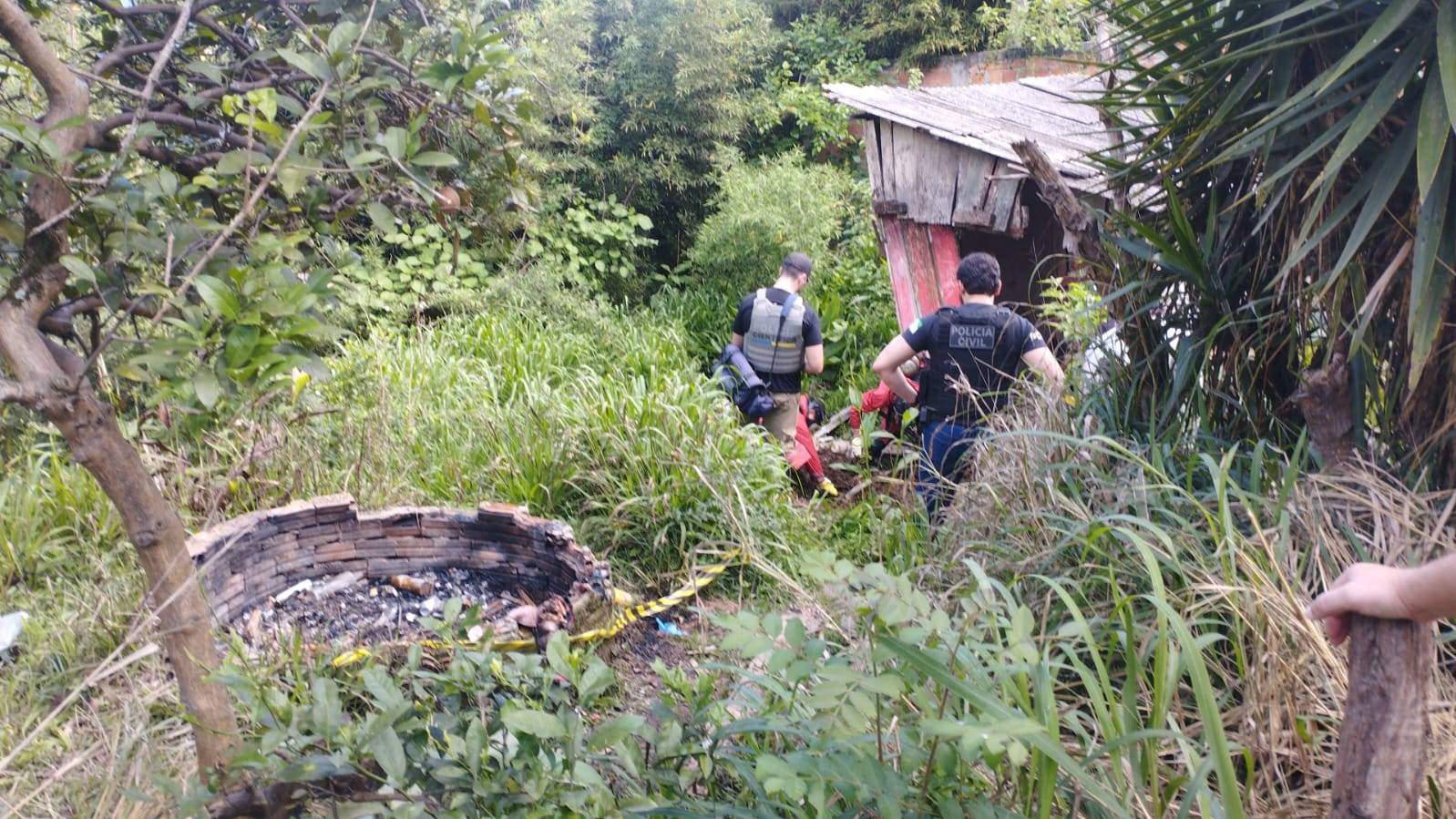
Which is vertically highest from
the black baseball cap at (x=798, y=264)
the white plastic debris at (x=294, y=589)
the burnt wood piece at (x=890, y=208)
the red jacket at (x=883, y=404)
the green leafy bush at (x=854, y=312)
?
the burnt wood piece at (x=890, y=208)

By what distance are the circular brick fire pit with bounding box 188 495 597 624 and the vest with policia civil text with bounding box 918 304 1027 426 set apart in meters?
1.96

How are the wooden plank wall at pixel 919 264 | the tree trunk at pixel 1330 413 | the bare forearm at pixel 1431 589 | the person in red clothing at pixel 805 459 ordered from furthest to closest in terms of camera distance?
1. the wooden plank wall at pixel 919 264
2. the person in red clothing at pixel 805 459
3. the tree trunk at pixel 1330 413
4. the bare forearm at pixel 1431 589

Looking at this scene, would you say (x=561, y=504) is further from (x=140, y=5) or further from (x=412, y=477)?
(x=140, y=5)

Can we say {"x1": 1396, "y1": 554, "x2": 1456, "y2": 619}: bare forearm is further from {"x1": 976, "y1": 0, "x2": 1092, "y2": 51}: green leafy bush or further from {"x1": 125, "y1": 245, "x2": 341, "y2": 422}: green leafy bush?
{"x1": 976, "y1": 0, "x2": 1092, "y2": 51}: green leafy bush

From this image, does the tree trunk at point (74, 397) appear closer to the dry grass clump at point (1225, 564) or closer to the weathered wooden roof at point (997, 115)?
the dry grass clump at point (1225, 564)

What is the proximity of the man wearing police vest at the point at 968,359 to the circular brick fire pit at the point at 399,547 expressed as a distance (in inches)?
67.6

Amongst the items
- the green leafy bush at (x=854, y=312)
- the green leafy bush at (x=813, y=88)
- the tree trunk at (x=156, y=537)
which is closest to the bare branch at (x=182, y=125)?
the tree trunk at (x=156, y=537)

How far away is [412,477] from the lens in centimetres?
514

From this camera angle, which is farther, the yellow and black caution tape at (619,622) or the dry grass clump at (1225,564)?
the yellow and black caution tape at (619,622)

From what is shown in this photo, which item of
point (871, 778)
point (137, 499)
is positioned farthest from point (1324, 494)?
point (137, 499)

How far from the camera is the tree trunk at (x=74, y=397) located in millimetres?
1763

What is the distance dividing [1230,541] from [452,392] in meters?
5.06

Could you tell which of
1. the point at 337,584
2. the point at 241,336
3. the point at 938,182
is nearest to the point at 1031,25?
the point at 938,182

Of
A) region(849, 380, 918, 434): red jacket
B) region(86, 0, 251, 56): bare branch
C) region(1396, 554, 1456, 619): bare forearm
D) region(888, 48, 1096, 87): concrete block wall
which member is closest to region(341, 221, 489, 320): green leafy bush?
region(849, 380, 918, 434): red jacket
